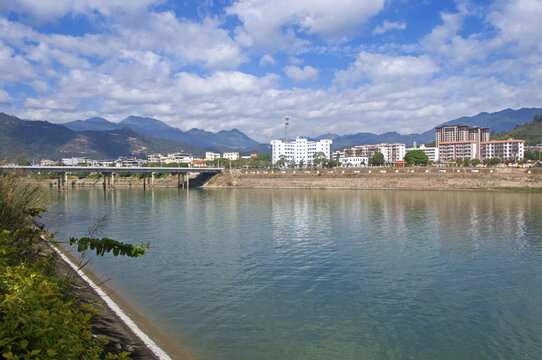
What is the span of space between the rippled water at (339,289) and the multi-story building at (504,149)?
133736mm

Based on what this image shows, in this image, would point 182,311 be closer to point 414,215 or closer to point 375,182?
point 414,215

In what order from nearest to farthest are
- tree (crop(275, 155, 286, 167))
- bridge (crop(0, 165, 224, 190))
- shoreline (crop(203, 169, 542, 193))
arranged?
shoreline (crop(203, 169, 542, 193)), bridge (crop(0, 165, 224, 190)), tree (crop(275, 155, 286, 167))

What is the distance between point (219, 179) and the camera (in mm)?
88312

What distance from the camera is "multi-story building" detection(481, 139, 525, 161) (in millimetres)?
137125

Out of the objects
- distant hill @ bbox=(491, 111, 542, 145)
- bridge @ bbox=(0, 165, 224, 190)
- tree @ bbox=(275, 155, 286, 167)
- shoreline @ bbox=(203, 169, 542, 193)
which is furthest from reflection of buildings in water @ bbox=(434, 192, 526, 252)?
distant hill @ bbox=(491, 111, 542, 145)

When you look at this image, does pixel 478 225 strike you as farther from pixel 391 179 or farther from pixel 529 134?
pixel 529 134

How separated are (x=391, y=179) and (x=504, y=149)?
96.0 meters

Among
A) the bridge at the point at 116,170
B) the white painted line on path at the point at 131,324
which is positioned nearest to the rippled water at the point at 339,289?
the white painted line on path at the point at 131,324

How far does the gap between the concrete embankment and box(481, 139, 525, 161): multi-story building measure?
A: 79488mm

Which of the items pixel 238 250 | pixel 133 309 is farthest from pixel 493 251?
pixel 133 309

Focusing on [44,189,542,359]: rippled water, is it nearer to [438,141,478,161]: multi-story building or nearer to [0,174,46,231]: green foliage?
[0,174,46,231]: green foliage

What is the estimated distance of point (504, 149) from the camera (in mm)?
143625

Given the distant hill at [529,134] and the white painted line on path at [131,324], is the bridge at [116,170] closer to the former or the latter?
the white painted line on path at [131,324]

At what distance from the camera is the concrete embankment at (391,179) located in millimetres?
66625
